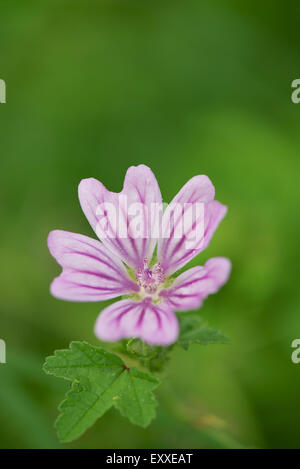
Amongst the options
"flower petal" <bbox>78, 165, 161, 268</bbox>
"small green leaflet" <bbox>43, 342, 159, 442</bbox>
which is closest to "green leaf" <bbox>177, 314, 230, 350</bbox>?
"small green leaflet" <bbox>43, 342, 159, 442</bbox>

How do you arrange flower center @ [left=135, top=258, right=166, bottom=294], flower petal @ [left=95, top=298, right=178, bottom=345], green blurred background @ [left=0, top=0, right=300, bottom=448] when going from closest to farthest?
1. flower petal @ [left=95, top=298, right=178, bottom=345]
2. flower center @ [left=135, top=258, right=166, bottom=294]
3. green blurred background @ [left=0, top=0, right=300, bottom=448]

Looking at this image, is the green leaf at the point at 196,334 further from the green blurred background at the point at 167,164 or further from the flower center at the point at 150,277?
the green blurred background at the point at 167,164

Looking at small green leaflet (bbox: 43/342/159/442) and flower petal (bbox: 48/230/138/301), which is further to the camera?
flower petal (bbox: 48/230/138/301)

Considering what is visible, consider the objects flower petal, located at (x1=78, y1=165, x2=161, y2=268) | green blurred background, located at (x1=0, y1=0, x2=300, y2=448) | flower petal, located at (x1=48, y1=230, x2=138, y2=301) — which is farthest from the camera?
green blurred background, located at (x1=0, y1=0, x2=300, y2=448)

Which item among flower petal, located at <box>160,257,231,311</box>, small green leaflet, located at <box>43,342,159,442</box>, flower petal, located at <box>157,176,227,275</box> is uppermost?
flower petal, located at <box>157,176,227,275</box>

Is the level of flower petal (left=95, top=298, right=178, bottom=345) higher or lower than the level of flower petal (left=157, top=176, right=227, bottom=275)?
lower

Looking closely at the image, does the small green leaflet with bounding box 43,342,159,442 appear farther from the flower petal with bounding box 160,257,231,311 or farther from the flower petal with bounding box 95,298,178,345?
the flower petal with bounding box 160,257,231,311

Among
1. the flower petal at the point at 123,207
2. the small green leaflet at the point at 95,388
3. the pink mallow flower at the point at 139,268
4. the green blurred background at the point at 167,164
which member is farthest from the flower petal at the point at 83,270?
the green blurred background at the point at 167,164
